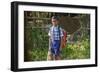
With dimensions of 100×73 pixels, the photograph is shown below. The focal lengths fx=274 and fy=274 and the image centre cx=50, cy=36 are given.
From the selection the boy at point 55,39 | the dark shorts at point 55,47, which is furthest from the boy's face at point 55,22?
the dark shorts at point 55,47

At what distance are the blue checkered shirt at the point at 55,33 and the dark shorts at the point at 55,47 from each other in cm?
3

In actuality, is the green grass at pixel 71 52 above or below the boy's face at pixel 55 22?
below

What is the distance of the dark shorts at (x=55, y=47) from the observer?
1761mm

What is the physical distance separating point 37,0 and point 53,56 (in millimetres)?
372

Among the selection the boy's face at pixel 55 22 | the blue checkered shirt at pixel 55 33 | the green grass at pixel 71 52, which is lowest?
the green grass at pixel 71 52

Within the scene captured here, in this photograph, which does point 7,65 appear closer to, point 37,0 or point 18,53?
point 18,53

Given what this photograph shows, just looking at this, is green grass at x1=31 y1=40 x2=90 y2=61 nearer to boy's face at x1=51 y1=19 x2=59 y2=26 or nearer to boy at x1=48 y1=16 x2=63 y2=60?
boy at x1=48 y1=16 x2=63 y2=60

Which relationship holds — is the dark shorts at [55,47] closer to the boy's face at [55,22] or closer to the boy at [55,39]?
the boy at [55,39]

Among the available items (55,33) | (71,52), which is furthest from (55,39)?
(71,52)

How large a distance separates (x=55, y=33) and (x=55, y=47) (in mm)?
91

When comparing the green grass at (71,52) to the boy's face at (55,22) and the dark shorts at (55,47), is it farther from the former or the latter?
the boy's face at (55,22)

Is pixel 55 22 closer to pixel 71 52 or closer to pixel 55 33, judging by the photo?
pixel 55 33

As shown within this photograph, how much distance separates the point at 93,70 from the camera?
1883mm

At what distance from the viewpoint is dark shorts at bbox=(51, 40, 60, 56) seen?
1761 millimetres
